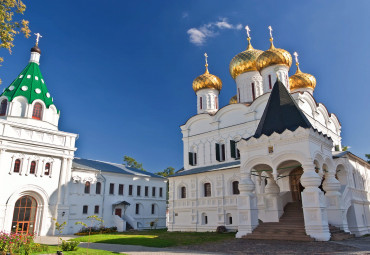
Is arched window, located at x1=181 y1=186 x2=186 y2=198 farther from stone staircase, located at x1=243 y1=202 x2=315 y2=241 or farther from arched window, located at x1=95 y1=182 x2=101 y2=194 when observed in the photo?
stone staircase, located at x1=243 y1=202 x2=315 y2=241

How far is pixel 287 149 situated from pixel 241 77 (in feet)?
42.7

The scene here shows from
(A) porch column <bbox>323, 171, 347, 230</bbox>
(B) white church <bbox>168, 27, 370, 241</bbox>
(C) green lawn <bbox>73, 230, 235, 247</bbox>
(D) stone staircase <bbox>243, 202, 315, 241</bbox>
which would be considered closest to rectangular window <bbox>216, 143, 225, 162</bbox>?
(B) white church <bbox>168, 27, 370, 241</bbox>

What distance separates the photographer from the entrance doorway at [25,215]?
19.3 metres

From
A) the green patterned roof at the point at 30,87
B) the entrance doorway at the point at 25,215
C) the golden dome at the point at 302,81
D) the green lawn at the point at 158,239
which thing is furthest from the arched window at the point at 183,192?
the green patterned roof at the point at 30,87

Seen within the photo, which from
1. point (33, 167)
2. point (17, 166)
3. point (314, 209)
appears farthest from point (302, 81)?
point (17, 166)

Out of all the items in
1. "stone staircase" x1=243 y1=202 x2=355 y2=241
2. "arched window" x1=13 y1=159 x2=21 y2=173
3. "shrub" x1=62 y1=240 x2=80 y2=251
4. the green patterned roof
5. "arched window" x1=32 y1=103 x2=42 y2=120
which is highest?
the green patterned roof

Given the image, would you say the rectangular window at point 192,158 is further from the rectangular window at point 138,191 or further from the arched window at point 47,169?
the arched window at point 47,169

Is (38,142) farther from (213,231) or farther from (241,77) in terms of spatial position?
(241,77)

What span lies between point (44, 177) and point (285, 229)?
16696 millimetres

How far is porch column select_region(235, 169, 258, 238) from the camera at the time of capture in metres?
13.3

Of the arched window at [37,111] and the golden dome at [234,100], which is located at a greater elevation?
the golden dome at [234,100]

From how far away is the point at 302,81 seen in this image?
75.9 feet

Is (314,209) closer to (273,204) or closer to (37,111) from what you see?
(273,204)

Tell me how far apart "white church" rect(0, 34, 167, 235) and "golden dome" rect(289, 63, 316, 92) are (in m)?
16.5
